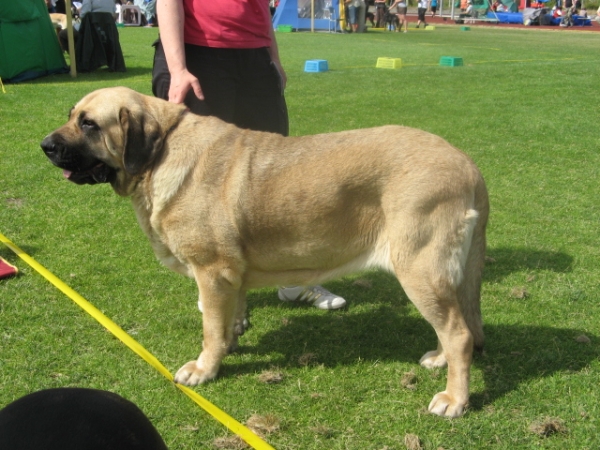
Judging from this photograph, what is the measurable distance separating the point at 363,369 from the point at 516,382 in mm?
926

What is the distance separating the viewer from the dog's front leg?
12.6 feet

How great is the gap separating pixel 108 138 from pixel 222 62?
1198 mm

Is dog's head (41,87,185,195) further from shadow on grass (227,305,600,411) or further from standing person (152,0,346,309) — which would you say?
shadow on grass (227,305,600,411)

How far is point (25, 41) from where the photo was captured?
14.6m

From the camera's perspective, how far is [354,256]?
12.6 ft

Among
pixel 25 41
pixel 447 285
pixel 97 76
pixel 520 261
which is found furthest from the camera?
pixel 97 76

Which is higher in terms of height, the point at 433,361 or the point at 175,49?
the point at 175,49

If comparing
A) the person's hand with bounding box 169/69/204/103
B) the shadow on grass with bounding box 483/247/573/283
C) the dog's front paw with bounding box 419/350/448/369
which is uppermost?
the person's hand with bounding box 169/69/204/103

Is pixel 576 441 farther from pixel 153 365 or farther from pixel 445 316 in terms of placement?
pixel 153 365

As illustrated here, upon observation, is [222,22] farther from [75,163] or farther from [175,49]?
[75,163]

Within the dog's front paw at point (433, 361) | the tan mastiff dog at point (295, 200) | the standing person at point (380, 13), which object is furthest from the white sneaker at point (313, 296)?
the standing person at point (380, 13)

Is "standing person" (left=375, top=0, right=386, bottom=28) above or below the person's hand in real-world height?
below

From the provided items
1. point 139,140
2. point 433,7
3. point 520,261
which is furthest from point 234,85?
point 433,7

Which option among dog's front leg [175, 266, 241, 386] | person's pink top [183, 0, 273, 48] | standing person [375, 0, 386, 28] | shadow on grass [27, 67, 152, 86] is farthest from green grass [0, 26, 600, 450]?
standing person [375, 0, 386, 28]
